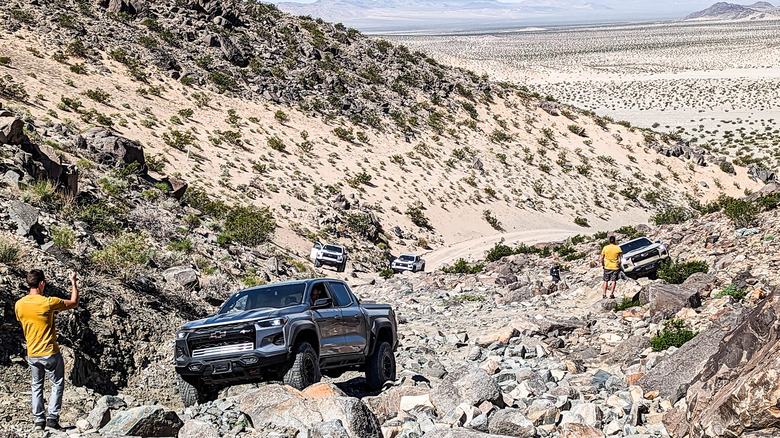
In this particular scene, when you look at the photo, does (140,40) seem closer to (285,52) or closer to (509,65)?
(285,52)

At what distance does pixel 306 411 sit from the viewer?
8633 mm

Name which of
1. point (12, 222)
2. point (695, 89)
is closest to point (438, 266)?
point (12, 222)

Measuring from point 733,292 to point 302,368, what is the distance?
37.0 feet

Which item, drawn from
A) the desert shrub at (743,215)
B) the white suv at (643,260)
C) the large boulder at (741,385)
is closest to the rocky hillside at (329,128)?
the white suv at (643,260)

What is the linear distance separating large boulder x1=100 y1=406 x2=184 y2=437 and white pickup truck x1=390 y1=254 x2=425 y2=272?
94.5 ft

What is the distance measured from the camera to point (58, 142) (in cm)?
3316

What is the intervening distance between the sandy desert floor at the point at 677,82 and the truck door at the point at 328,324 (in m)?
68.6

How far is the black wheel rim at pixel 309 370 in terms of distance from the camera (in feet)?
32.6

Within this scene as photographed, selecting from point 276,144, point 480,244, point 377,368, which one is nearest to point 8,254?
point 377,368

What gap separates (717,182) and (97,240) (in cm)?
5835

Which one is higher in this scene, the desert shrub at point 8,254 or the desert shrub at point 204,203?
the desert shrub at point 8,254

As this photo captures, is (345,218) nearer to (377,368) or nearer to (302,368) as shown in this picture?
(377,368)

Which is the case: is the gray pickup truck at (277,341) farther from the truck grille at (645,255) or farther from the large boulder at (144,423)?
the truck grille at (645,255)

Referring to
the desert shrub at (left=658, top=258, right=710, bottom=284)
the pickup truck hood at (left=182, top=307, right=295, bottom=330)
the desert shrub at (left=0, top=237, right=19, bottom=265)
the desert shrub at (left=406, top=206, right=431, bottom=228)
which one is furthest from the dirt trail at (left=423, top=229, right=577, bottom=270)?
the pickup truck hood at (left=182, top=307, right=295, bottom=330)
